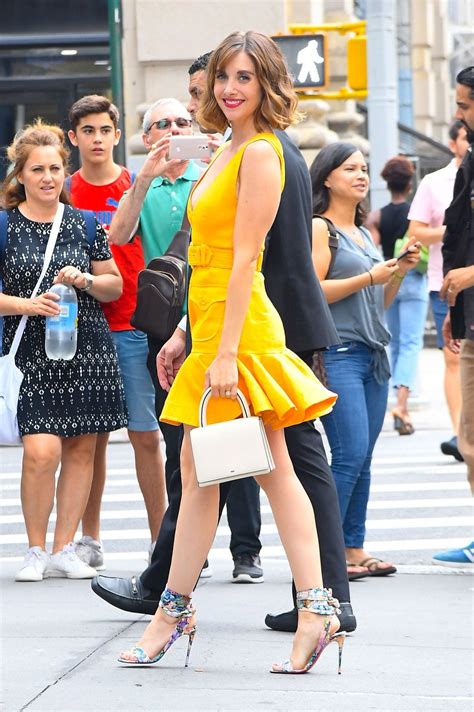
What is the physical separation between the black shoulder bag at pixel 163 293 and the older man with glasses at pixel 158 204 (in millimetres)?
202

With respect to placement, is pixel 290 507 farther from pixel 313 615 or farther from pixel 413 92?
pixel 413 92

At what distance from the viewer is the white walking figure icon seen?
46.9 feet

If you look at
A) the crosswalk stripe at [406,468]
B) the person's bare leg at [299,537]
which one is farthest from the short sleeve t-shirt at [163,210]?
the crosswalk stripe at [406,468]

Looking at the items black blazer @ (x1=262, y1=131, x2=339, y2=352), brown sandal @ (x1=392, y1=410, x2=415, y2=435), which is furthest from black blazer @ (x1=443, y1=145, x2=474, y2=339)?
brown sandal @ (x1=392, y1=410, x2=415, y2=435)

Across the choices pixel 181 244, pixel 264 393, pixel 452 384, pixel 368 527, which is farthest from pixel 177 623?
pixel 452 384

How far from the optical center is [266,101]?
462 centimetres

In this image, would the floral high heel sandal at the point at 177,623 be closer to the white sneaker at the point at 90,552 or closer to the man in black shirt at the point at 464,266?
the white sneaker at the point at 90,552

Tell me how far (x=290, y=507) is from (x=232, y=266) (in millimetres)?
744

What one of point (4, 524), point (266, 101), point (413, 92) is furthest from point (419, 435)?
point (413, 92)

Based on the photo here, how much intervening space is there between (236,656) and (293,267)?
126 cm

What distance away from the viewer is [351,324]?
6.37 metres

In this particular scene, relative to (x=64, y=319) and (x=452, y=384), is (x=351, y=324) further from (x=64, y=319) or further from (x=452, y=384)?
(x=452, y=384)

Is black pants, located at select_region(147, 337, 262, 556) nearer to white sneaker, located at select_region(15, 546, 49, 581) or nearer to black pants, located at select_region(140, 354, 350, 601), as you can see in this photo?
white sneaker, located at select_region(15, 546, 49, 581)

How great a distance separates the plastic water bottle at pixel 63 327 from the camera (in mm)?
6381
